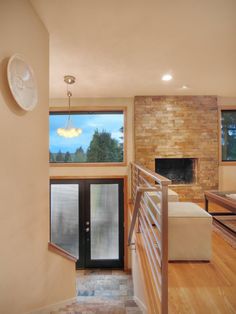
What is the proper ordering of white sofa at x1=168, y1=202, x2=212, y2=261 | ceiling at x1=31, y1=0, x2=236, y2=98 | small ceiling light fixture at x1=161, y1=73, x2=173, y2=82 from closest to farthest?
ceiling at x1=31, y1=0, x2=236, y2=98 → white sofa at x1=168, y1=202, x2=212, y2=261 → small ceiling light fixture at x1=161, y1=73, x2=173, y2=82

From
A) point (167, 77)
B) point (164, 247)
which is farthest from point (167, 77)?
point (164, 247)

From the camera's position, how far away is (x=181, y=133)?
4715 mm

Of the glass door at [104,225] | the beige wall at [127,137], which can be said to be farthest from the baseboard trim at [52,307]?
the beige wall at [127,137]

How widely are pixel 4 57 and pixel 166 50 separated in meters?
1.96

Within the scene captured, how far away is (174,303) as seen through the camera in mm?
1558

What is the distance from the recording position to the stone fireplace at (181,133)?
4.71 meters

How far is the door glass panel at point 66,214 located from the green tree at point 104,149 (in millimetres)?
828

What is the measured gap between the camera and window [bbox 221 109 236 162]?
4.90 metres

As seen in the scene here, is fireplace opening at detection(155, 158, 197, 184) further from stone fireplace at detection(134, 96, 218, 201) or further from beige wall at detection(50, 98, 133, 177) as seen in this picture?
beige wall at detection(50, 98, 133, 177)

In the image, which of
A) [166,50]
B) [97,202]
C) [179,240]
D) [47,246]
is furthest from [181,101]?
[47,246]

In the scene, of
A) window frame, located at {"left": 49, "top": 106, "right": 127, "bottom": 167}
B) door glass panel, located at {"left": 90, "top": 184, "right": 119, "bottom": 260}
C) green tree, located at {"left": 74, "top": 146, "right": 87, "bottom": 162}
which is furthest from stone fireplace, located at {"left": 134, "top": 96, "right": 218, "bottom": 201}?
green tree, located at {"left": 74, "top": 146, "right": 87, "bottom": 162}

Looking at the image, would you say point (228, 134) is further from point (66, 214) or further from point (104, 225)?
point (66, 214)

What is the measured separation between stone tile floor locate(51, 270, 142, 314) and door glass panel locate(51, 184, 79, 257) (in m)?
0.68

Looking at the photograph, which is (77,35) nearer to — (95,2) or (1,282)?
(95,2)
